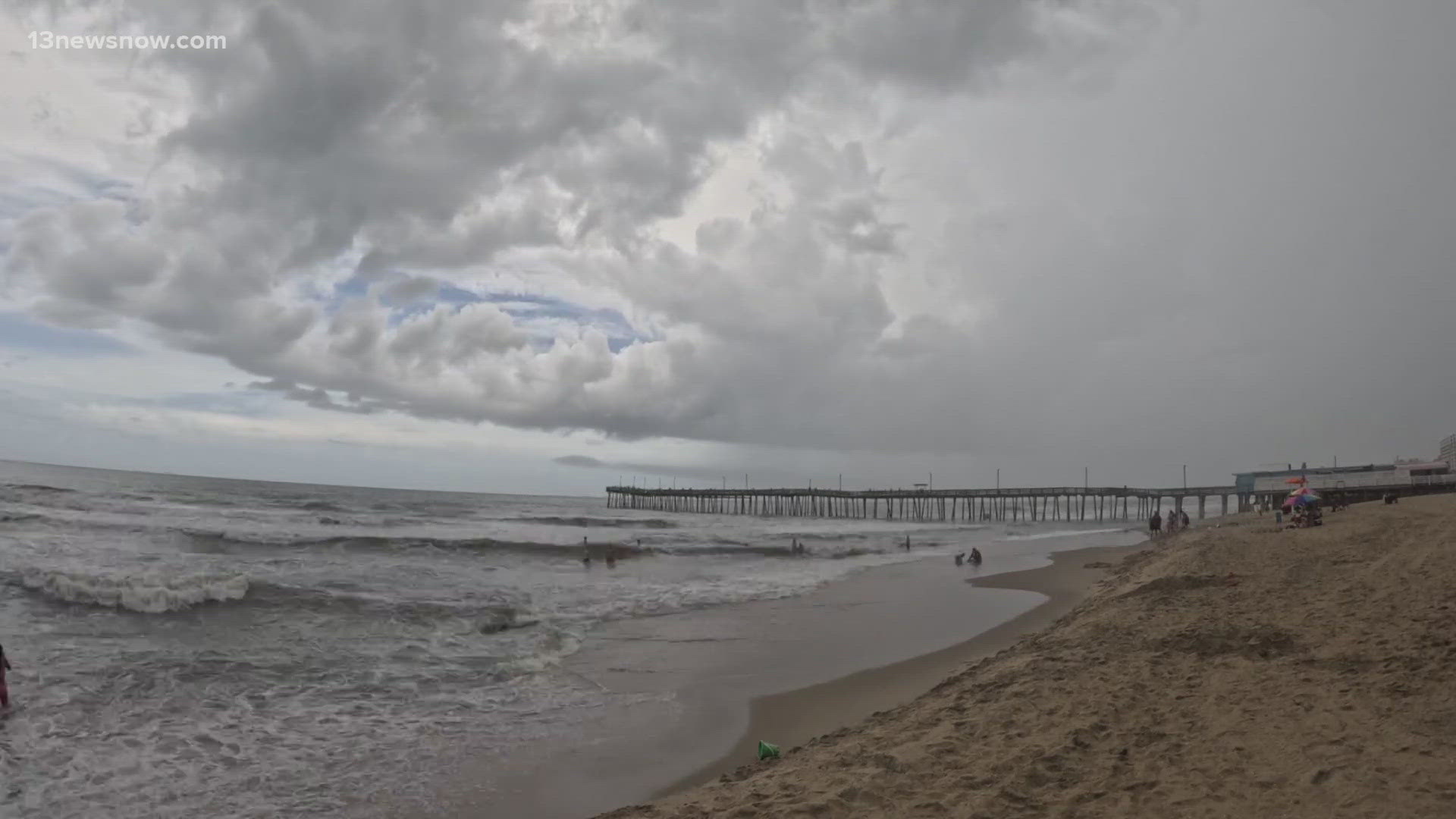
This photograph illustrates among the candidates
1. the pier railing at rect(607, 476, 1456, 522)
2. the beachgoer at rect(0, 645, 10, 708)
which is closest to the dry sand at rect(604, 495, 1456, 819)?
the beachgoer at rect(0, 645, 10, 708)

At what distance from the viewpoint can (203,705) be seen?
8.70 meters

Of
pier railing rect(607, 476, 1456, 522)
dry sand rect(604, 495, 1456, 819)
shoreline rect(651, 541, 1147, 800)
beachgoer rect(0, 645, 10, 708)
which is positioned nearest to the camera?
dry sand rect(604, 495, 1456, 819)

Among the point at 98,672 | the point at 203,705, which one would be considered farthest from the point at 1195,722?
the point at 98,672

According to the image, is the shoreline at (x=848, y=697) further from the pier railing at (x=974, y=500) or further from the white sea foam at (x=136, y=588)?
the pier railing at (x=974, y=500)

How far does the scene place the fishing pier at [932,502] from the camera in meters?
67.0

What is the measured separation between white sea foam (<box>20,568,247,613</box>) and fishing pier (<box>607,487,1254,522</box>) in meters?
57.2

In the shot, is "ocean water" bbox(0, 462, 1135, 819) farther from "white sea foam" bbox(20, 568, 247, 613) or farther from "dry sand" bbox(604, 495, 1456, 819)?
"dry sand" bbox(604, 495, 1456, 819)

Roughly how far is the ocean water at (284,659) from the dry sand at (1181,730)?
3.59m

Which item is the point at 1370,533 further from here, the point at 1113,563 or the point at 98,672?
the point at 98,672

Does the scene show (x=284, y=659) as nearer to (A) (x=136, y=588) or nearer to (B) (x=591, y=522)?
(A) (x=136, y=588)

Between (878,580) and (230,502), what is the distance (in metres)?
53.9

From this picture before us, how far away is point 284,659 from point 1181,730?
11.1 m

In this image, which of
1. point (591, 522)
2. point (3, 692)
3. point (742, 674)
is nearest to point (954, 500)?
point (591, 522)

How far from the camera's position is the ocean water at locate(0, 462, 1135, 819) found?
6.67 m
